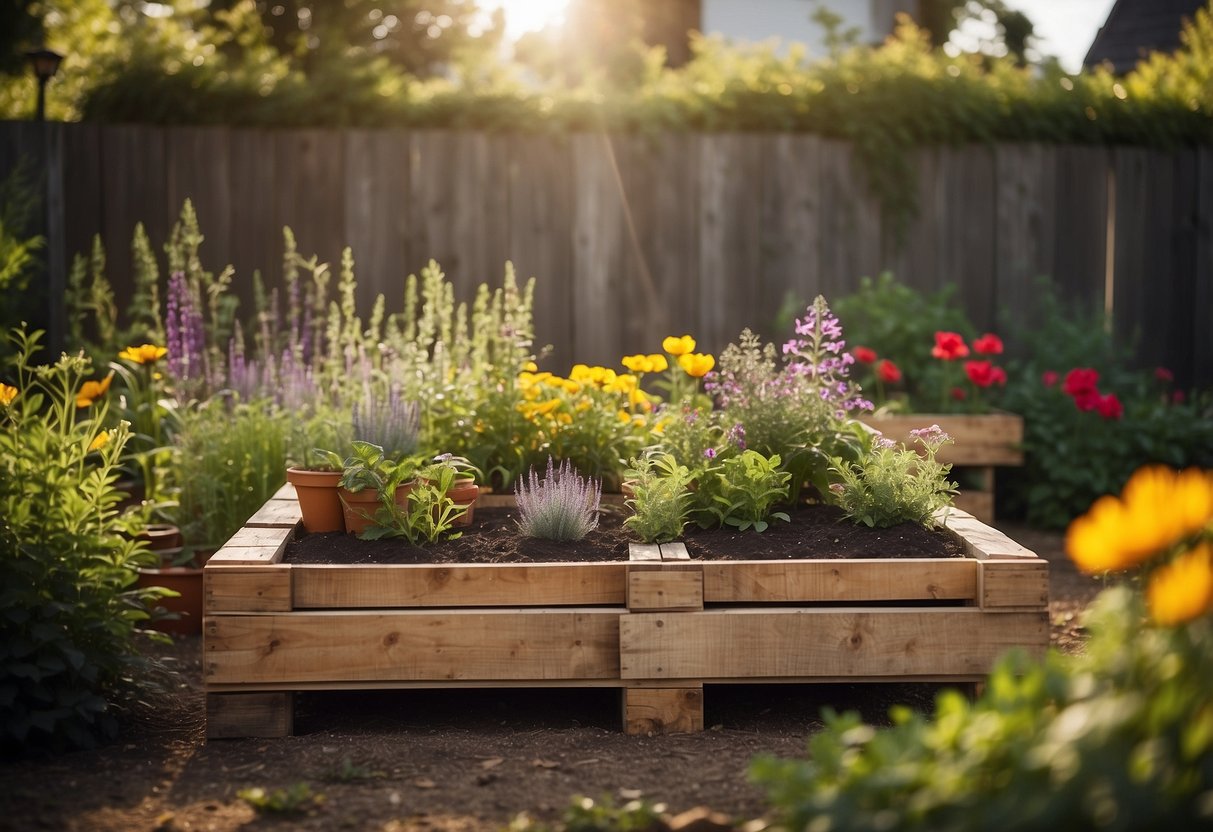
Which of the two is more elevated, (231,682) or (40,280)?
(40,280)

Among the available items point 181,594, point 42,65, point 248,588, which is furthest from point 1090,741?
point 42,65

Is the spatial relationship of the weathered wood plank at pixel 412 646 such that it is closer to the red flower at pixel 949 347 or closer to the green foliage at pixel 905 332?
the red flower at pixel 949 347

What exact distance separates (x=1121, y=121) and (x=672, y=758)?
21.7 ft

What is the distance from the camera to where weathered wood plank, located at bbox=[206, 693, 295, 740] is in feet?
9.90

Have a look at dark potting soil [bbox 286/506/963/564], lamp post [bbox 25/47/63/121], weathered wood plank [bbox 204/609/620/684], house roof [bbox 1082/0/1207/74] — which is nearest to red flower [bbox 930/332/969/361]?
dark potting soil [bbox 286/506/963/564]

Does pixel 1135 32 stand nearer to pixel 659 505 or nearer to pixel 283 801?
pixel 659 505

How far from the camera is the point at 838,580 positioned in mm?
3094

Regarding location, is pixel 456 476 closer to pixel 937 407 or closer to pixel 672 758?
pixel 672 758

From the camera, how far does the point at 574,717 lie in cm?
324

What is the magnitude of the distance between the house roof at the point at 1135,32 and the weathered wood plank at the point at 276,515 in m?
9.36

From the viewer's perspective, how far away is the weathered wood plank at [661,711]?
9.90 ft

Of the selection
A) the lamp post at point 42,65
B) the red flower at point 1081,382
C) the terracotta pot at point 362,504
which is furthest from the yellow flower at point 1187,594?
the lamp post at point 42,65

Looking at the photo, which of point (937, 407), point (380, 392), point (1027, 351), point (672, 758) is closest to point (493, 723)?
point (672, 758)

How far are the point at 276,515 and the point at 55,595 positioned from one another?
80 cm
